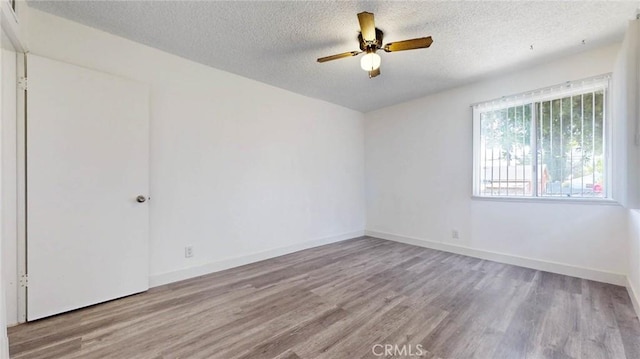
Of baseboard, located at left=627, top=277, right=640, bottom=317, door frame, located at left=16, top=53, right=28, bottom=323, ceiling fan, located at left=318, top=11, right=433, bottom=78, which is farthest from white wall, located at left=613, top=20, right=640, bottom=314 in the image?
door frame, located at left=16, top=53, right=28, bottom=323

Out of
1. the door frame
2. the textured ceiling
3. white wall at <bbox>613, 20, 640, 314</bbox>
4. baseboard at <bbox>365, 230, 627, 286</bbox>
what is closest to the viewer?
white wall at <bbox>613, 20, 640, 314</bbox>

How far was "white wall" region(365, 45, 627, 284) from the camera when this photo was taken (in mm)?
2770

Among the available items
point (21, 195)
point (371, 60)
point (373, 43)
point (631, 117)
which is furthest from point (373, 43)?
point (21, 195)

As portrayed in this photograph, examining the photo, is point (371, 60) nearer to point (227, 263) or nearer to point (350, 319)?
point (350, 319)

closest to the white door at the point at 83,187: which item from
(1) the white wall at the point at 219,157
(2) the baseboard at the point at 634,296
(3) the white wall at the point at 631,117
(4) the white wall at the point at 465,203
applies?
(1) the white wall at the point at 219,157

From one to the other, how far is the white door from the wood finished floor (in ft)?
0.77

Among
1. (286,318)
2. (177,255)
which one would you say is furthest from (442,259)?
(177,255)

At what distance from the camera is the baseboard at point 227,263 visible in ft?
8.95

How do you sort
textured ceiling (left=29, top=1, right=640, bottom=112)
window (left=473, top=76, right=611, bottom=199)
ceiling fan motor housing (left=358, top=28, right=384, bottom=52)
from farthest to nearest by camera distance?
window (left=473, top=76, right=611, bottom=199)
ceiling fan motor housing (left=358, top=28, right=384, bottom=52)
textured ceiling (left=29, top=1, right=640, bottom=112)

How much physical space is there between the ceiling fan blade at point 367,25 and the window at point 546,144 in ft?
7.47

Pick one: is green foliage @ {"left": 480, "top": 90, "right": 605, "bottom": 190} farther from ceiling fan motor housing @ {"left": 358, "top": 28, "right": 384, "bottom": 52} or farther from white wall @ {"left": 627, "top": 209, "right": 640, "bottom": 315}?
ceiling fan motor housing @ {"left": 358, "top": 28, "right": 384, "bottom": 52}

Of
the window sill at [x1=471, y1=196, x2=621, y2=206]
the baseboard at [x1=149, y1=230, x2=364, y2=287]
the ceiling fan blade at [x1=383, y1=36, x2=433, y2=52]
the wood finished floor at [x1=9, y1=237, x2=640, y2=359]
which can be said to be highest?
the ceiling fan blade at [x1=383, y1=36, x2=433, y2=52]

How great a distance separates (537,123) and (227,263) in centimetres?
411

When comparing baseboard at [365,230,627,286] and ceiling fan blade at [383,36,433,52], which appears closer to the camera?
ceiling fan blade at [383,36,433,52]
